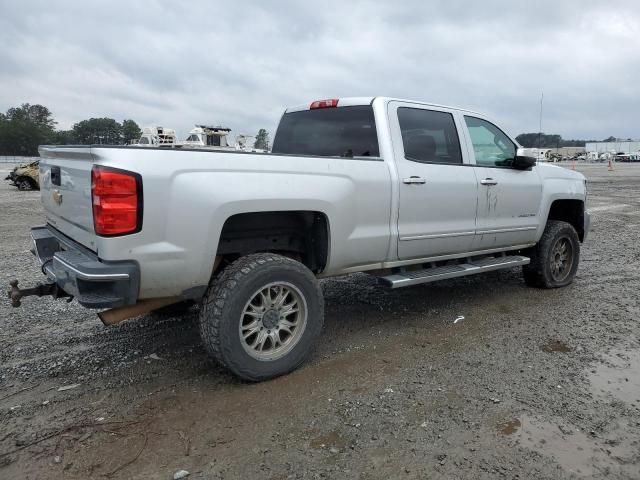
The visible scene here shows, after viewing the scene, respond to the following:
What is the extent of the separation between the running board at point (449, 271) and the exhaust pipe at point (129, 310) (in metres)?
1.82

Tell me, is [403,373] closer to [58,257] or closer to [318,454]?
[318,454]

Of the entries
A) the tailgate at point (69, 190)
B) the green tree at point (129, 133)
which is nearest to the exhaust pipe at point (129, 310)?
the tailgate at point (69, 190)

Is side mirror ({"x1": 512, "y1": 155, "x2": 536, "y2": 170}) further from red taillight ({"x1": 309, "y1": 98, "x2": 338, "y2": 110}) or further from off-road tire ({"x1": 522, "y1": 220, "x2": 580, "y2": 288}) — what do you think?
red taillight ({"x1": 309, "y1": 98, "x2": 338, "y2": 110})

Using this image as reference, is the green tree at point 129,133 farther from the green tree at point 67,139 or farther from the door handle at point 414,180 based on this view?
the door handle at point 414,180

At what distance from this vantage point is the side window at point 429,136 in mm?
4422

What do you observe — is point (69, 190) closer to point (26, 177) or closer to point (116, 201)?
point (116, 201)

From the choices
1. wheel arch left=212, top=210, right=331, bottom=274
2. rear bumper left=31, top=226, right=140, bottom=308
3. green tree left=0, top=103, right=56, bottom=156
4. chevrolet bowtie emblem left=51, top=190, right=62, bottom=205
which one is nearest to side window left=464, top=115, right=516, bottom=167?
wheel arch left=212, top=210, right=331, bottom=274

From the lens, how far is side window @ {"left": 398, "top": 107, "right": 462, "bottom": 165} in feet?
14.5

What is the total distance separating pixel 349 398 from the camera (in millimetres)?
3262

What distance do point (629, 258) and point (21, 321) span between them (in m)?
→ 8.03

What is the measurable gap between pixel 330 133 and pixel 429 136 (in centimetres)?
93

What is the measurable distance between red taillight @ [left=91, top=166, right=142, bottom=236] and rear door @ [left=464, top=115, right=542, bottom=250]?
3.28 meters

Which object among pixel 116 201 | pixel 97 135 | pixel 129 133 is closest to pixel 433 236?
pixel 116 201

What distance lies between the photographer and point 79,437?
2.80 metres
